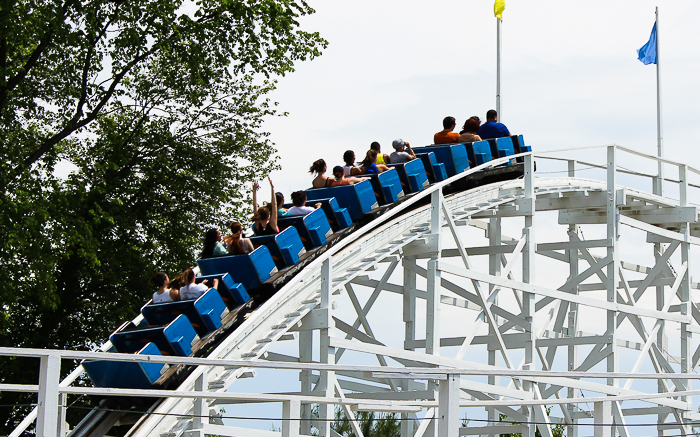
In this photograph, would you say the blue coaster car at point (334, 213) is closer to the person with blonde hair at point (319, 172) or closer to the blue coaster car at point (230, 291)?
the person with blonde hair at point (319, 172)

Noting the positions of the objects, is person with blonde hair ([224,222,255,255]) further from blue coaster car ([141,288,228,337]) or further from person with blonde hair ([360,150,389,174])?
person with blonde hair ([360,150,389,174])

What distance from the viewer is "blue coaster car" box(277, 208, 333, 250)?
10844 millimetres

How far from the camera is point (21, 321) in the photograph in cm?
1880

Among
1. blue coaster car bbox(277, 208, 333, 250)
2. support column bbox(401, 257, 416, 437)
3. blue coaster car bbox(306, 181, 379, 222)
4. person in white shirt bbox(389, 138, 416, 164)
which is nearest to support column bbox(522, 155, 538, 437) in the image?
support column bbox(401, 257, 416, 437)

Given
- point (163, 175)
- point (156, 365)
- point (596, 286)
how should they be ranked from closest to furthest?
point (156, 365), point (596, 286), point (163, 175)

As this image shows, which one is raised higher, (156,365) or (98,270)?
(98,270)

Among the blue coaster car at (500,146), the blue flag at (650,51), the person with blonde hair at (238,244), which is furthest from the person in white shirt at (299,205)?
the blue flag at (650,51)

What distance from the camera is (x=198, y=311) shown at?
9.20 m

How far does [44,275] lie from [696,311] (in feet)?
40.1

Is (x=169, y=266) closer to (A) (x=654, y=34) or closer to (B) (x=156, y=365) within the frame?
(B) (x=156, y=365)

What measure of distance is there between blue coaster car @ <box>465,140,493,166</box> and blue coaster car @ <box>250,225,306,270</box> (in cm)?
416

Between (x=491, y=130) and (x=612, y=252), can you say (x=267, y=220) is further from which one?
(x=612, y=252)

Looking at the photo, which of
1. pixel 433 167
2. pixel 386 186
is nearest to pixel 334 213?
pixel 386 186

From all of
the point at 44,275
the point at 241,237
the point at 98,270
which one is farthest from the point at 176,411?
the point at 98,270
